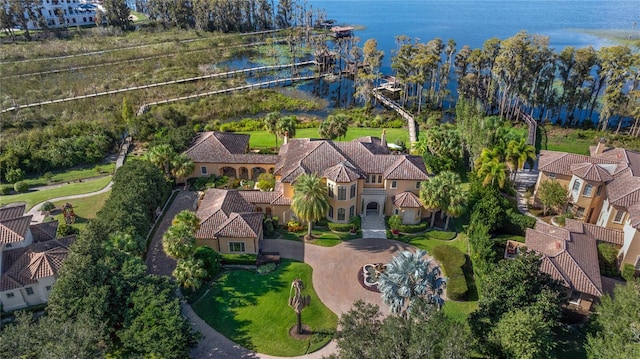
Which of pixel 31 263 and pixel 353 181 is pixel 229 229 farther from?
pixel 31 263

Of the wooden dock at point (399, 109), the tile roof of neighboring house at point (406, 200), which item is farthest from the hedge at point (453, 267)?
the wooden dock at point (399, 109)

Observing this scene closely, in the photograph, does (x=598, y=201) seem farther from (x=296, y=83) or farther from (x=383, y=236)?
(x=296, y=83)

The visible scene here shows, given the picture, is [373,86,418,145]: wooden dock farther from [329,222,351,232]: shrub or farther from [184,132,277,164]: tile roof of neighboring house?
[329,222,351,232]: shrub

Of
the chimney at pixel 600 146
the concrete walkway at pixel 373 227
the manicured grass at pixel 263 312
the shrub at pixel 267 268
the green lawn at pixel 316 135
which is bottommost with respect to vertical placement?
the manicured grass at pixel 263 312

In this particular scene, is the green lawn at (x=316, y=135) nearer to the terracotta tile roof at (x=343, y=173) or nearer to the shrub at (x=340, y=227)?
the terracotta tile roof at (x=343, y=173)

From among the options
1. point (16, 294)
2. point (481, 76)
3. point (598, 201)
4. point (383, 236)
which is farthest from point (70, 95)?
point (598, 201)

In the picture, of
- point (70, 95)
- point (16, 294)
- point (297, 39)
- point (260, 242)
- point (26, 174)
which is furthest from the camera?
point (297, 39)

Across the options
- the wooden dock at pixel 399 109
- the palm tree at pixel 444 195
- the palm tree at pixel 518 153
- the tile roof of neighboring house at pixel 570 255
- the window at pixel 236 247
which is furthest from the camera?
the wooden dock at pixel 399 109

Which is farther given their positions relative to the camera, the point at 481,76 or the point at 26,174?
the point at 481,76
